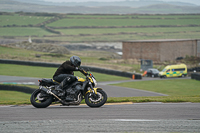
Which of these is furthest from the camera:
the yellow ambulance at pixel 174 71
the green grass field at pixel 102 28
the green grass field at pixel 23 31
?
the green grass field at pixel 102 28

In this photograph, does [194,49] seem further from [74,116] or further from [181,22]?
[181,22]

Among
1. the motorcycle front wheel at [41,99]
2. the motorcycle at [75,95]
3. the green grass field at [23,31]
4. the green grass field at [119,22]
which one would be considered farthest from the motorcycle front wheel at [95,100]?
the green grass field at [119,22]

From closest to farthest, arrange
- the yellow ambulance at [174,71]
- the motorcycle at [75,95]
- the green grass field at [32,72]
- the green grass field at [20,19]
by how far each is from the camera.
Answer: the motorcycle at [75,95]
the green grass field at [32,72]
the yellow ambulance at [174,71]
the green grass field at [20,19]

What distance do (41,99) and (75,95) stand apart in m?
1.25

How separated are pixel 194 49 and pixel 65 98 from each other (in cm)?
7215

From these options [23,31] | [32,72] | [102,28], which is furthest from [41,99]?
[102,28]

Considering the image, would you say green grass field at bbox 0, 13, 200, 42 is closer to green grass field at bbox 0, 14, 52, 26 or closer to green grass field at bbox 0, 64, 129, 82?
green grass field at bbox 0, 14, 52, 26

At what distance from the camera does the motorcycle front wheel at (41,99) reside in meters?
11.7

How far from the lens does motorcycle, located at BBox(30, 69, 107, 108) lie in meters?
11.7

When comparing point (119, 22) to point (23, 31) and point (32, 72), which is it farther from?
point (32, 72)

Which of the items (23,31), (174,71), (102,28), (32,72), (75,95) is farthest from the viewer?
(102,28)

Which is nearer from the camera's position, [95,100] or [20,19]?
[95,100]

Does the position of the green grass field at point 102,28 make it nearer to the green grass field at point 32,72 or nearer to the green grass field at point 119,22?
the green grass field at point 119,22

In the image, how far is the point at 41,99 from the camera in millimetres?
11812
